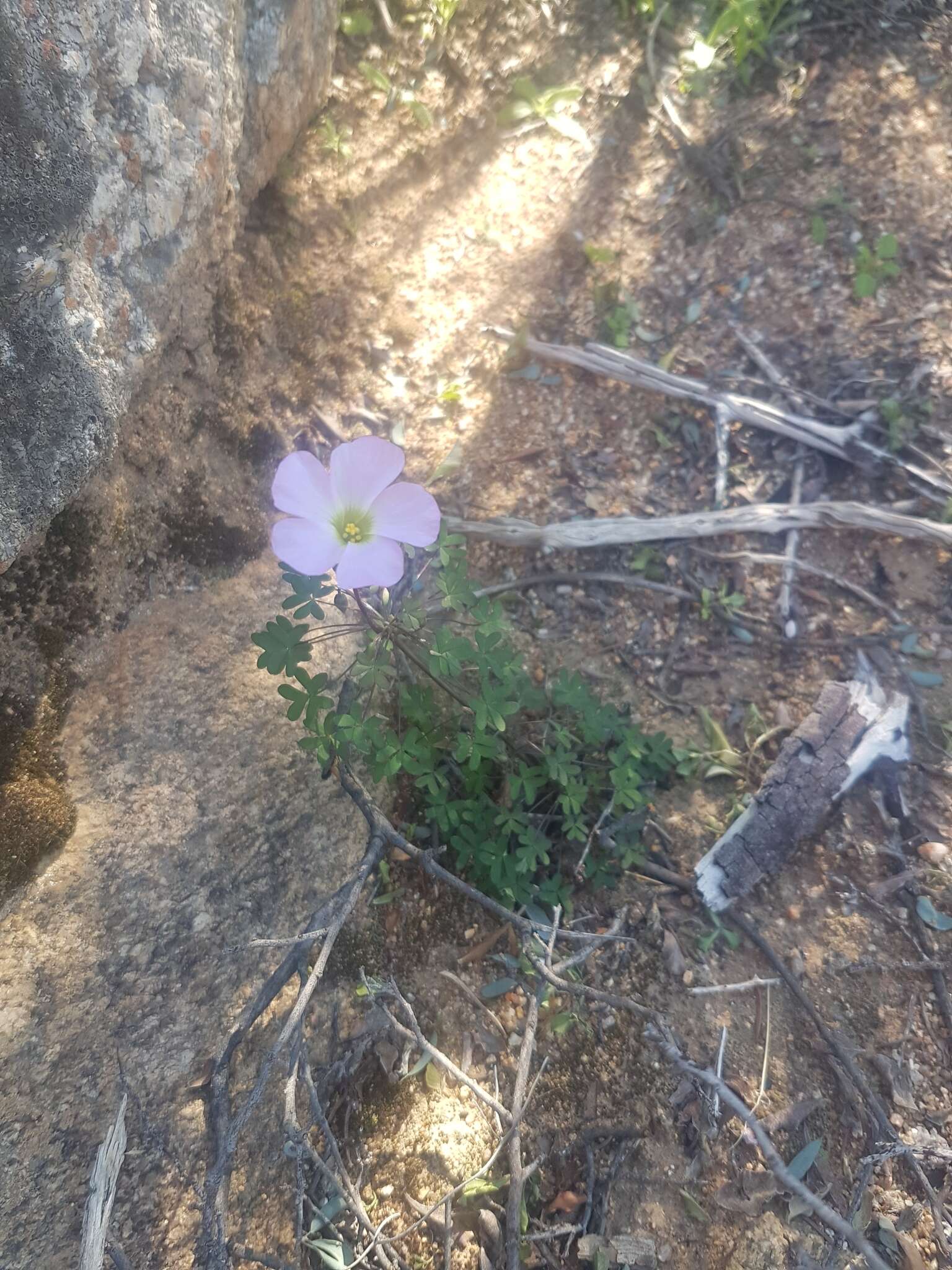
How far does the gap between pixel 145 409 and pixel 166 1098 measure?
5.34 ft

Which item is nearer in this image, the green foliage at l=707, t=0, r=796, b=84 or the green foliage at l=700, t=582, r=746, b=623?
the green foliage at l=700, t=582, r=746, b=623

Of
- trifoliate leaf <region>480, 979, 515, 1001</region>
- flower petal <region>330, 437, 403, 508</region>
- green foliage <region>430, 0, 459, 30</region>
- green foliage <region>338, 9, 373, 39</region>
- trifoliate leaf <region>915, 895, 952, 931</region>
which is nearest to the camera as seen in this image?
flower petal <region>330, 437, 403, 508</region>

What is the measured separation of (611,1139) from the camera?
1.87 meters

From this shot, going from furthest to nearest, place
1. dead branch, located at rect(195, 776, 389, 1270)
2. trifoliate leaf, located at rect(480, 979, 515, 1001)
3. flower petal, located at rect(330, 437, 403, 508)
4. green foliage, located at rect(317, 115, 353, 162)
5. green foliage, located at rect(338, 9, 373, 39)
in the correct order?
green foliage, located at rect(338, 9, 373, 39) < green foliage, located at rect(317, 115, 353, 162) < trifoliate leaf, located at rect(480, 979, 515, 1001) < flower petal, located at rect(330, 437, 403, 508) < dead branch, located at rect(195, 776, 389, 1270)

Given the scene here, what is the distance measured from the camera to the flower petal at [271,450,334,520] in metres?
1.43

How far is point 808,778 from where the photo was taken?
7.43ft

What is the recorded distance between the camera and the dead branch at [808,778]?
7.16 feet

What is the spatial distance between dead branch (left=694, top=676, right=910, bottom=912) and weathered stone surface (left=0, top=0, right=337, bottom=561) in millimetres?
1894

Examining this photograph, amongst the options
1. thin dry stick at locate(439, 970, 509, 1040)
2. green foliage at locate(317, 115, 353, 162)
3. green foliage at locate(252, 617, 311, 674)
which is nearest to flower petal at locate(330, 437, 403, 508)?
green foliage at locate(252, 617, 311, 674)

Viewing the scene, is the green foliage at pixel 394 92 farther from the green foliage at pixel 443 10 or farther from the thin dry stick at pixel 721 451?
the thin dry stick at pixel 721 451

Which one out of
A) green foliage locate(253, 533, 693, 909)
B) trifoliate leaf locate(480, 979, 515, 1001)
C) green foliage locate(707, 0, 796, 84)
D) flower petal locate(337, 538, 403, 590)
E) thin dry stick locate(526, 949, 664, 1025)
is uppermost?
green foliage locate(707, 0, 796, 84)

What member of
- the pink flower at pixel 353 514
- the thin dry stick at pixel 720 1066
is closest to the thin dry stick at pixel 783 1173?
the thin dry stick at pixel 720 1066

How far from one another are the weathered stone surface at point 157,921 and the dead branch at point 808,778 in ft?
3.39

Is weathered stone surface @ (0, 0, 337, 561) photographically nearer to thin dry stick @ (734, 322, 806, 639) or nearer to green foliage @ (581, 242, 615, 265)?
→ green foliage @ (581, 242, 615, 265)
